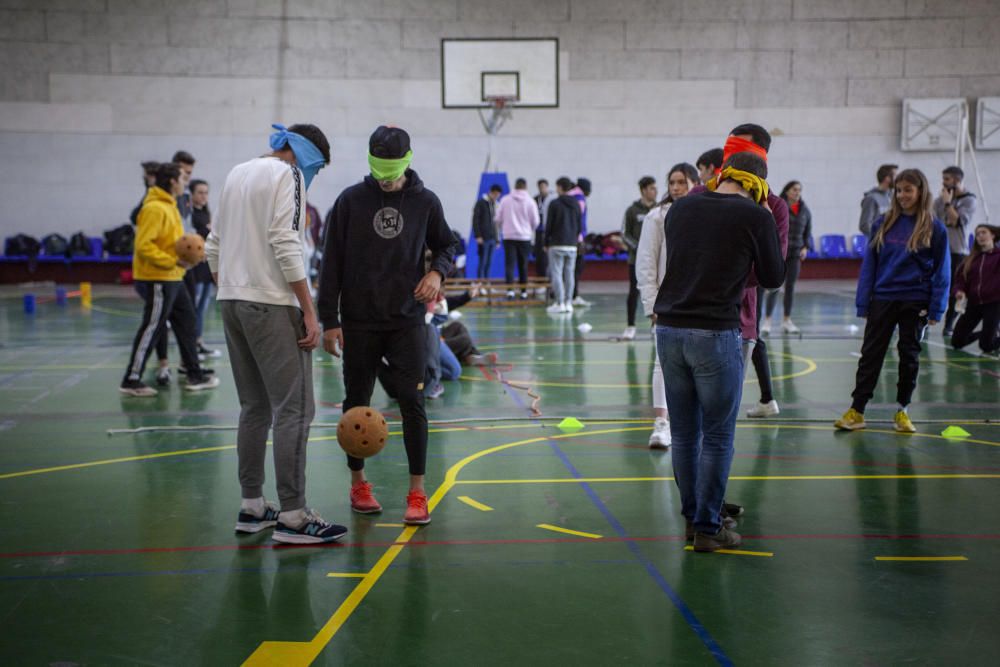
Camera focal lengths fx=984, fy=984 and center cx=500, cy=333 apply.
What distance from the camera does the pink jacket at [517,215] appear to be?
1771cm

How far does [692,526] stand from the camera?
15.5 feet

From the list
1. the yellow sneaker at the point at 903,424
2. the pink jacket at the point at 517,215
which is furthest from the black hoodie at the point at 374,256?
the pink jacket at the point at 517,215

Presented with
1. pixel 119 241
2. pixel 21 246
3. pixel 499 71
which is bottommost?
pixel 21 246

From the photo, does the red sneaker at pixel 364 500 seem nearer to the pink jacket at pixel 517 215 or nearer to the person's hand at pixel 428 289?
the person's hand at pixel 428 289

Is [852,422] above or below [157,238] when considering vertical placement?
below

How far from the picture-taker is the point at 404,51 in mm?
22641

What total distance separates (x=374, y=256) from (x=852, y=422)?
4.11 metres

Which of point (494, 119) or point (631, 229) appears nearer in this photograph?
point (631, 229)

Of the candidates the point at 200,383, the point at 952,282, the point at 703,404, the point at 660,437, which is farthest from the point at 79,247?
the point at 703,404

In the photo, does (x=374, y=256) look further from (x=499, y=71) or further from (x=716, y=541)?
(x=499, y=71)

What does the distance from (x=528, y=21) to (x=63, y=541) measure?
65.7 feet

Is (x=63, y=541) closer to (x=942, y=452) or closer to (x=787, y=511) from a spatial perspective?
(x=787, y=511)

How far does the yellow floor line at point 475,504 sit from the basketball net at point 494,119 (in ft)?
53.9

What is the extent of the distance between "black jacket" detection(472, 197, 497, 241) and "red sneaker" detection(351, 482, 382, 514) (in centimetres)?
1383
